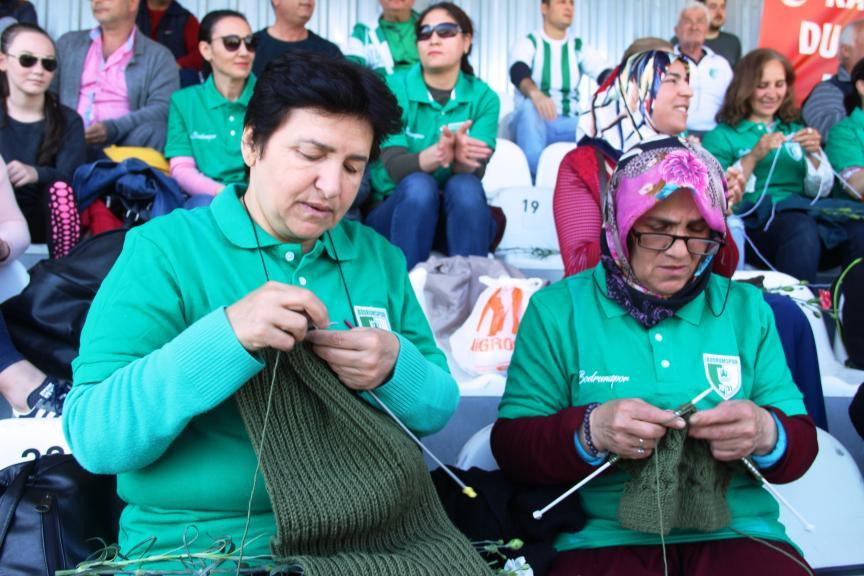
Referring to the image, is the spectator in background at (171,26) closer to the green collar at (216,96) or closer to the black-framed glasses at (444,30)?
the green collar at (216,96)

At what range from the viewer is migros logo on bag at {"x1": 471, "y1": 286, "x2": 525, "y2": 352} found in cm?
281

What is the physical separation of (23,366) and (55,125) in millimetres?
1402

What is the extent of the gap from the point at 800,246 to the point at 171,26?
320 centimetres

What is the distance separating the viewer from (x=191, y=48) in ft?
15.5

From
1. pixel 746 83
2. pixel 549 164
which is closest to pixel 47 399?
pixel 549 164

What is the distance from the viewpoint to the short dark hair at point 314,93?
4.83ft

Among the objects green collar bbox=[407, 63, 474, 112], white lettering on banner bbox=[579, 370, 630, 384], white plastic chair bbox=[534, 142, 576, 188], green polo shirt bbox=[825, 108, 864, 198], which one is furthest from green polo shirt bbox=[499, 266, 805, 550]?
green polo shirt bbox=[825, 108, 864, 198]

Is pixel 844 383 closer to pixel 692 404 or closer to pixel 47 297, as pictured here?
pixel 692 404

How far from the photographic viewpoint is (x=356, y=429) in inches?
53.5

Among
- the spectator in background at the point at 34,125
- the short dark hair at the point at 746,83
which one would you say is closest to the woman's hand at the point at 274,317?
the spectator in background at the point at 34,125

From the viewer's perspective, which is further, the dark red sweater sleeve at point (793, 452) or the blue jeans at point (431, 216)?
the blue jeans at point (431, 216)

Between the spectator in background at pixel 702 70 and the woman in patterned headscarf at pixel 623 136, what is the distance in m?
2.30

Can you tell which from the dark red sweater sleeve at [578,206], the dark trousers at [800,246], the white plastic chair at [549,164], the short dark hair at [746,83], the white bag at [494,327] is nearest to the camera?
the dark red sweater sleeve at [578,206]

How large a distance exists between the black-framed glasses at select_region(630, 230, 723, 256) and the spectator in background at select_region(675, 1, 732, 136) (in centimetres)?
303
